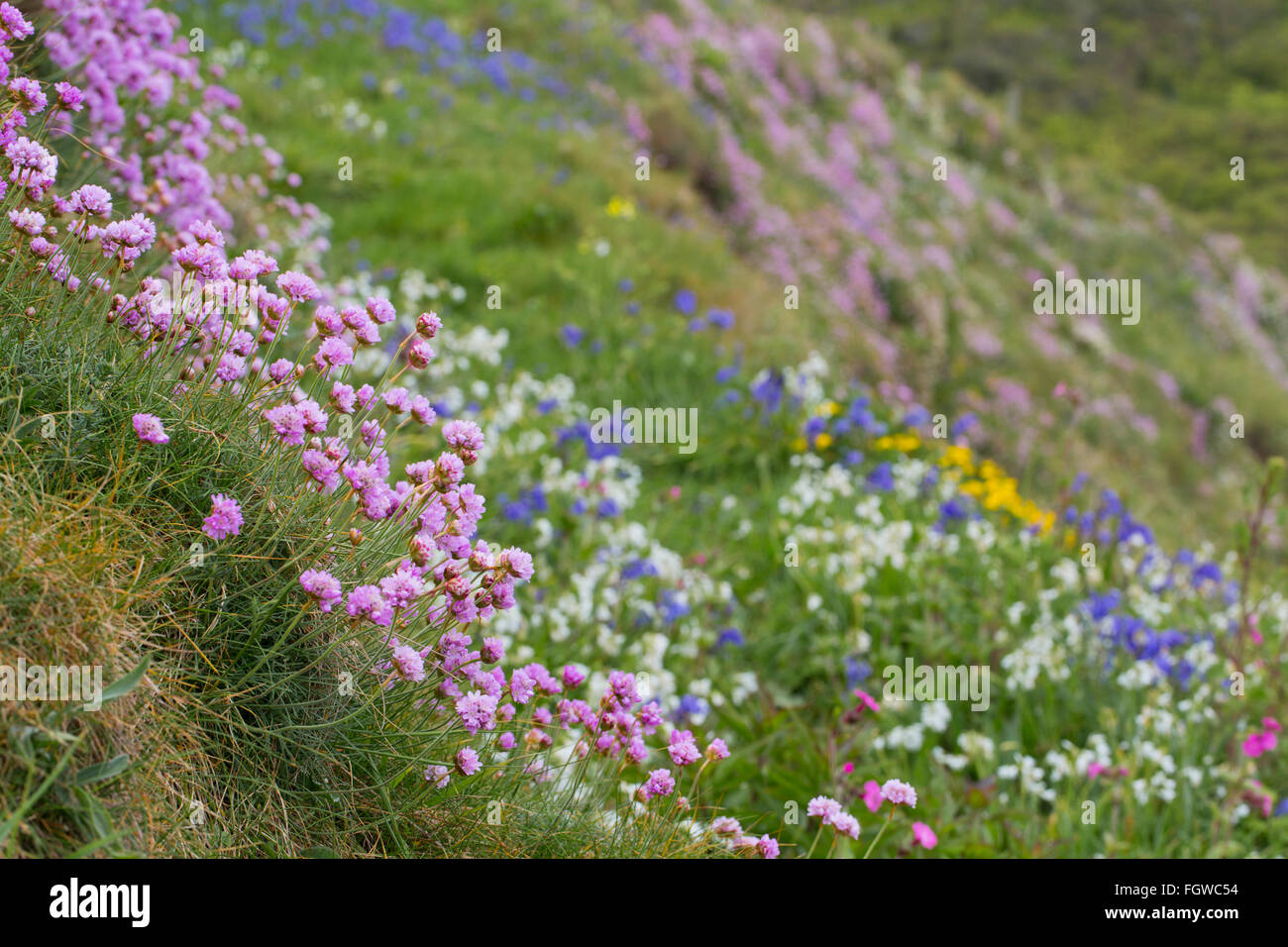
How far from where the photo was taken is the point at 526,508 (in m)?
4.78

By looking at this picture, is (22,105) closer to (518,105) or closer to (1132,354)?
(518,105)

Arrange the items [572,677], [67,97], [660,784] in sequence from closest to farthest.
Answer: [660,784], [572,677], [67,97]

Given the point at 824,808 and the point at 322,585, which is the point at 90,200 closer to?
the point at 322,585

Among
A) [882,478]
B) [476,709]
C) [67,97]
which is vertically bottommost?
[476,709]

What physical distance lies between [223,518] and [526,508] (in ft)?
9.14

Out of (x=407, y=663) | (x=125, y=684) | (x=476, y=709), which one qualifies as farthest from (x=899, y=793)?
(x=125, y=684)

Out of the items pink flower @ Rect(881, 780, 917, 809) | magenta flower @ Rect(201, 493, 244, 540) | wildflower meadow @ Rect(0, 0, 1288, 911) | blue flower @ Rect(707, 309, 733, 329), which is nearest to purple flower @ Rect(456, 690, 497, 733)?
wildflower meadow @ Rect(0, 0, 1288, 911)

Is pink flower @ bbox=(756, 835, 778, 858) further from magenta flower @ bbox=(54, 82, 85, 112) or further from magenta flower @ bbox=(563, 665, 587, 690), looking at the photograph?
magenta flower @ bbox=(54, 82, 85, 112)

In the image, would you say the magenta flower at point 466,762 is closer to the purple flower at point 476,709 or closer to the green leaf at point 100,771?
the purple flower at point 476,709

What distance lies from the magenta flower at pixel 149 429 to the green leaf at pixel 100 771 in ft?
2.15

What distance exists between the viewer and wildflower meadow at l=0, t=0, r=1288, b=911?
6.81 feet

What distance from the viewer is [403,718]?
2.29 m

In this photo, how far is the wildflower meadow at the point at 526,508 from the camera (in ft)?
6.81
